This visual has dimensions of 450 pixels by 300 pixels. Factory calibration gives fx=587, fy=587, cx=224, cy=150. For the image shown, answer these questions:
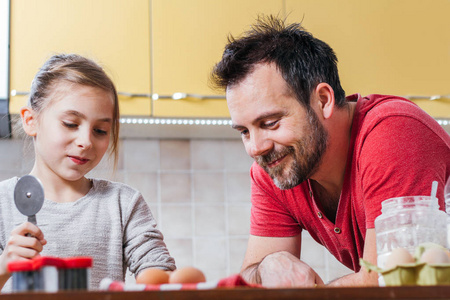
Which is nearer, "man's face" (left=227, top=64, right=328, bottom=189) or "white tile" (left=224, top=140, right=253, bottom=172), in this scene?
"man's face" (left=227, top=64, right=328, bottom=189)

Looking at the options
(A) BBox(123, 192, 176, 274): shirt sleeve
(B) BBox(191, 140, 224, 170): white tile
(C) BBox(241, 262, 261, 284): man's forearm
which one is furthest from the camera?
(B) BBox(191, 140, 224, 170): white tile

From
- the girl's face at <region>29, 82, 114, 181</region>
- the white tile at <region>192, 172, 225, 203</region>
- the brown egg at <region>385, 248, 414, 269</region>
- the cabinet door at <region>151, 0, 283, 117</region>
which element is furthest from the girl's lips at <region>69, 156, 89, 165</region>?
the white tile at <region>192, 172, 225, 203</region>

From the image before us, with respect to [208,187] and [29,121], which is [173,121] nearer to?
[208,187]

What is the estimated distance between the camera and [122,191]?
58.7 inches

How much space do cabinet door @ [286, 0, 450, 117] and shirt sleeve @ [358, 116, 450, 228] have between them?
0.95 meters

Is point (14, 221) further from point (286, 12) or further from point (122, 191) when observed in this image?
point (286, 12)

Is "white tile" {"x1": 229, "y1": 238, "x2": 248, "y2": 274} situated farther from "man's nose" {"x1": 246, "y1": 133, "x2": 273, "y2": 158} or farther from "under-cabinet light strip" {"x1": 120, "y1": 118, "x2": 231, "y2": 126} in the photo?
"man's nose" {"x1": 246, "y1": 133, "x2": 273, "y2": 158}

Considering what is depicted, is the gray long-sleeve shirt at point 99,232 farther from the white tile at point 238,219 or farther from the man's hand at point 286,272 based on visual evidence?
the white tile at point 238,219

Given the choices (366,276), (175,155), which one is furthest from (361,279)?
(175,155)

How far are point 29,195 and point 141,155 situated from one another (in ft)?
5.35

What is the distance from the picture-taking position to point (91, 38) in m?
2.09

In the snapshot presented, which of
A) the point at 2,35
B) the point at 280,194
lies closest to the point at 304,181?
the point at 280,194

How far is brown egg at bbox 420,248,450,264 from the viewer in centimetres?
71

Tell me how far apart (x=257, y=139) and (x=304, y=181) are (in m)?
0.24
